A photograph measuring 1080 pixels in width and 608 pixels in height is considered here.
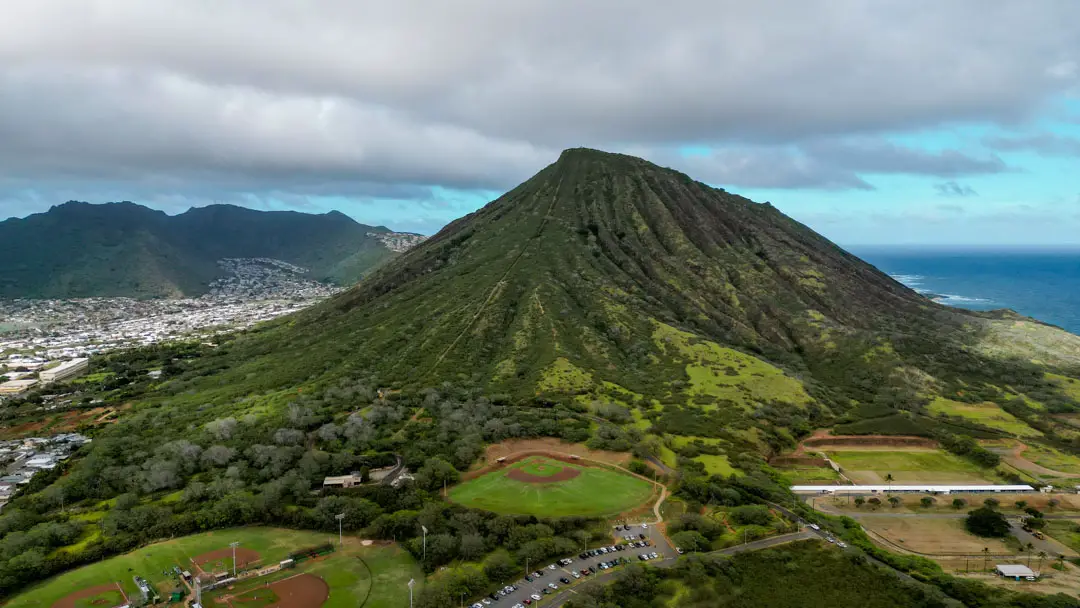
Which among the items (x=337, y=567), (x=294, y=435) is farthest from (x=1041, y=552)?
(x=294, y=435)

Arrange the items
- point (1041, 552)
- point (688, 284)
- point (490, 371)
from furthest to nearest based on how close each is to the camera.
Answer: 1. point (688, 284)
2. point (490, 371)
3. point (1041, 552)

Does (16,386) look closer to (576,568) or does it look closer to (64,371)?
(64,371)

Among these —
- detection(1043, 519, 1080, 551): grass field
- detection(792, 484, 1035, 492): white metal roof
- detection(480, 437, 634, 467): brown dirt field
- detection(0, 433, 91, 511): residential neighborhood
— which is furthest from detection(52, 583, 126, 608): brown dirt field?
detection(1043, 519, 1080, 551): grass field

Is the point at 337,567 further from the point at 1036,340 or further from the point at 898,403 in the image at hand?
the point at 1036,340

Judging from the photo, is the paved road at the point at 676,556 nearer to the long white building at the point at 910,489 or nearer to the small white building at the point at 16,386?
the long white building at the point at 910,489

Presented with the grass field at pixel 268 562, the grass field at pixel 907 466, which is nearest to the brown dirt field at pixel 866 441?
the grass field at pixel 907 466

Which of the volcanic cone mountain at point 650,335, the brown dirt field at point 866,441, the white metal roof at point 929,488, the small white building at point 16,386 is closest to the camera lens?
the white metal roof at point 929,488

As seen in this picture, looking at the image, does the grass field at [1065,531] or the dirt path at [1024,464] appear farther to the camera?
the dirt path at [1024,464]
